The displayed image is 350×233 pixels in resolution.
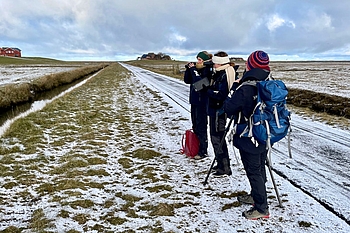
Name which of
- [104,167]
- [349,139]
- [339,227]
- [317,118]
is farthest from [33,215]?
[317,118]

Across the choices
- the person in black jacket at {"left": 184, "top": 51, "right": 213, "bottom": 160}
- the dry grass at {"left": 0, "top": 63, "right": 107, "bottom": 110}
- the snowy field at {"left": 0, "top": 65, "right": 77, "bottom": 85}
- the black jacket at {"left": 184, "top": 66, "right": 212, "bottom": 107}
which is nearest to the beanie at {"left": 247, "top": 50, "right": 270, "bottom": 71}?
the person in black jacket at {"left": 184, "top": 51, "right": 213, "bottom": 160}

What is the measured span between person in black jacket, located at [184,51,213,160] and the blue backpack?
1928 mm

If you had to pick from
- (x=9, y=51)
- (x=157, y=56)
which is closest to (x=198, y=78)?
(x=157, y=56)

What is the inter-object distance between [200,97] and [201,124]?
27.0 inches

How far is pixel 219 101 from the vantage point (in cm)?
525

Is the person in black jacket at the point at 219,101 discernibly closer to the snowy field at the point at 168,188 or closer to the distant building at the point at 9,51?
the snowy field at the point at 168,188

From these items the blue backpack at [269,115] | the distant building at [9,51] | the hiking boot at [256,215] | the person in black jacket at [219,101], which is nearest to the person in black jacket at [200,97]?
the person in black jacket at [219,101]

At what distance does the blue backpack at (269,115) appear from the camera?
11.7ft

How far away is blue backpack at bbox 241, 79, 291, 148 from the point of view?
3574 millimetres

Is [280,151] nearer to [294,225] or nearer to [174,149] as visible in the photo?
[174,149]

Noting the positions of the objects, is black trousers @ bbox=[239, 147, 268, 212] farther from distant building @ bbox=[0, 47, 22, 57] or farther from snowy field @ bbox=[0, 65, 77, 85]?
distant building @ bbox=[0, 47, 22, 57]

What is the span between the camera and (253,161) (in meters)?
3.95

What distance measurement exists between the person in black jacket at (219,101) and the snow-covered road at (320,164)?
1109 millimetres

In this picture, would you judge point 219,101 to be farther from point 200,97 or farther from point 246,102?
point 246,102
